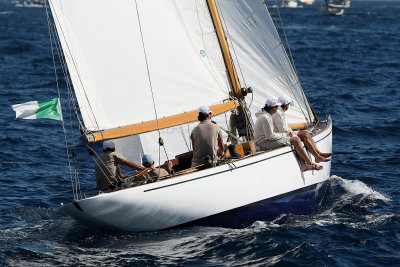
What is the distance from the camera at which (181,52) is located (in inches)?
572

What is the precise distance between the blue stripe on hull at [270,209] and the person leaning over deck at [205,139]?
1.08m

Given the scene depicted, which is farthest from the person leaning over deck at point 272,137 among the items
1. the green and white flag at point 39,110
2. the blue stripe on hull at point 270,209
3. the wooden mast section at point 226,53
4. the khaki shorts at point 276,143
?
the green and white flag at point 39,110

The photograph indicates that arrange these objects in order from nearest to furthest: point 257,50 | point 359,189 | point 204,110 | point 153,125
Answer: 1. point 204,110
2. point 153,125
3. point 257,50
4. point 359,189

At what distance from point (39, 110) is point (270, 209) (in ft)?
15.5

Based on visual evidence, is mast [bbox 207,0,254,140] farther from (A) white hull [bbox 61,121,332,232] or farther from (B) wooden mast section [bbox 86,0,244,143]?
(A) white hull [bbox 61,121,332,232]

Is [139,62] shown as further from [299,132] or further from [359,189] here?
[359,189]

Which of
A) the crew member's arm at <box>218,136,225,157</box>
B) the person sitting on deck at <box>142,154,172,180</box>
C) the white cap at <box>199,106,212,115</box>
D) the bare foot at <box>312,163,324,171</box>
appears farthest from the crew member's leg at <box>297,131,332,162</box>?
the person sitting on deck at <box>142,154,172,180</box>

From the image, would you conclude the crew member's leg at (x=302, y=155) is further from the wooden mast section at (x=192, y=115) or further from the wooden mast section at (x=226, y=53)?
the wooden mast section at (x=226, y=53)

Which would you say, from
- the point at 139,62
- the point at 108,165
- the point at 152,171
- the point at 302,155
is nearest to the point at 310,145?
the point at 302,155

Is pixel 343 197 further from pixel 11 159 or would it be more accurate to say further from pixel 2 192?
pixel 11 159

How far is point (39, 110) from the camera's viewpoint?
13211 mm

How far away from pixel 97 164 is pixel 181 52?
2.81 metres

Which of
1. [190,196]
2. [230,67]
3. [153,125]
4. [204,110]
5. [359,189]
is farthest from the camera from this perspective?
[359,189]

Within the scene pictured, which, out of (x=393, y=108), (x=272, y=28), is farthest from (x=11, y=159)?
(x=393, y=108)
